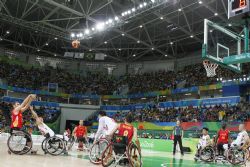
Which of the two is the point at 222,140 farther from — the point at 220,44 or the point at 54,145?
the point at 54,145

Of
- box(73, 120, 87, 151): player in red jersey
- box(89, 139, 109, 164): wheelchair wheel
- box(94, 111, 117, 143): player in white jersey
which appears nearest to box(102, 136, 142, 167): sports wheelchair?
box(89, 139, 109, 164): wheelchair wheel

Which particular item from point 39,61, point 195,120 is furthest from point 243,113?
point 39,61

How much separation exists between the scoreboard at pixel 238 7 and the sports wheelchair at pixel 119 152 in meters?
6.13

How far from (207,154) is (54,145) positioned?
19.6 feet

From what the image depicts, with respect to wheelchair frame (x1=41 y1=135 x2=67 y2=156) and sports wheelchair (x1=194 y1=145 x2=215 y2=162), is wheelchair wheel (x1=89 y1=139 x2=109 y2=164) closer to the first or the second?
wheelchair frame (x1=41 y1=135 x2=67 y2=156)

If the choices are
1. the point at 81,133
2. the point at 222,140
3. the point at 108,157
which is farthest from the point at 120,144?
the point at 81,133

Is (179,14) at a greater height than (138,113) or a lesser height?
greater

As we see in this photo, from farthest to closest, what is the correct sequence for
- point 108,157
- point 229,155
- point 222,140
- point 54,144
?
point 222,140, point 229,155, point 54,144, point 108,157

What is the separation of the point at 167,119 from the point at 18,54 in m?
23.8

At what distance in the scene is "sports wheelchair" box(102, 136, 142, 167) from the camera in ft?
24.2

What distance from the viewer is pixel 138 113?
35.3m

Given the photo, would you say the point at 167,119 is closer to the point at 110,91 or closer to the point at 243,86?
the point at 243,86

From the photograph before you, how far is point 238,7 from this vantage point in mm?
10539

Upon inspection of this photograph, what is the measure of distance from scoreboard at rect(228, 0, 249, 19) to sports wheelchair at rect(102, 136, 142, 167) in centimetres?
613
